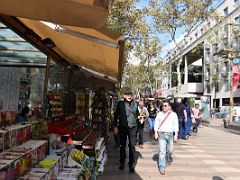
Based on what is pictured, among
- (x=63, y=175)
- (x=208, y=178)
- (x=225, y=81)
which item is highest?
(x=225, y=81)

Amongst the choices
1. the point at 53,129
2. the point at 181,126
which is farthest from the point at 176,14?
the point at 53,129

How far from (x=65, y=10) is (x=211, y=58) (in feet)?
191

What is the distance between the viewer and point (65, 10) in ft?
10.5

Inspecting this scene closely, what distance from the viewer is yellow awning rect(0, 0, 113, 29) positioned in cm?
306

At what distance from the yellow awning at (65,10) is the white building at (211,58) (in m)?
28.4

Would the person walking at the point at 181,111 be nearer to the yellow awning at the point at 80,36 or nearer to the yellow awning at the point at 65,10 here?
the yellow awning at the point at 80,36

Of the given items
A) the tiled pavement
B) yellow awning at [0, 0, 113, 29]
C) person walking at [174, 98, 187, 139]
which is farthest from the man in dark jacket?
person walking at [174, 98, 187, 139]

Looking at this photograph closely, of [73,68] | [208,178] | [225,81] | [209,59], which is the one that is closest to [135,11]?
[73,68]

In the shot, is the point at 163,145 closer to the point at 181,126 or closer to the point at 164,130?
the point at 164,130

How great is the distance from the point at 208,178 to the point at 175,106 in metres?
7.52

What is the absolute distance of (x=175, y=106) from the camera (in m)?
15.6

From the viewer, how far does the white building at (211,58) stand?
3716cm

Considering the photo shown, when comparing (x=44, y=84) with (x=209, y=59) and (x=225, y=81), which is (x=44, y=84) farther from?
(x=209, y=59)

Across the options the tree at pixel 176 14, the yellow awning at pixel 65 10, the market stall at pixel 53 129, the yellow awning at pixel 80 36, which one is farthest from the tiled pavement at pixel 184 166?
the tree at pixel 176 14
